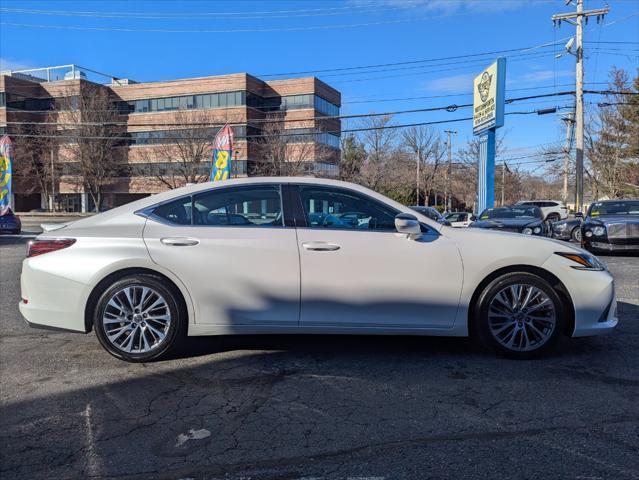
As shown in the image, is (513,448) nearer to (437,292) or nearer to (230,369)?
(437,292)

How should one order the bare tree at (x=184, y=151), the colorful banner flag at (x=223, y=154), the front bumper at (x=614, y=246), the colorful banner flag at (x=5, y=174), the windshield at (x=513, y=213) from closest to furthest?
the front bumper at (x=614, y=246), the windshield at (x=513, y=213), the colorful banner flag at (x=223, y=154), the colorful banner flag at (x=5, y=174), the bare tree at (x=184, y=151)

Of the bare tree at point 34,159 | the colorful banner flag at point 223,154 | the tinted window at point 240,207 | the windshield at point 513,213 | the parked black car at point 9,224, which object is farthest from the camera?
the bare tree at point 34,159

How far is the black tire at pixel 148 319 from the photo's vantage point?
4301 millimetres

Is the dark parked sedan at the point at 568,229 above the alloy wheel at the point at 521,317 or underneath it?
above

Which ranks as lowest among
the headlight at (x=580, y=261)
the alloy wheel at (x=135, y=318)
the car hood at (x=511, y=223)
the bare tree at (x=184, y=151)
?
the alloy wheel at (x=135, y=318)

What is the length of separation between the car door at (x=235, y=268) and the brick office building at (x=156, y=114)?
1587 inches

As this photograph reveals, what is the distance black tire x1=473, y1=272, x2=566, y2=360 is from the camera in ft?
14.2

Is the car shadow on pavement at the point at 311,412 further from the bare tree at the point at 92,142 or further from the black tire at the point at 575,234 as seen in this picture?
the bare tree at the point at 92,142

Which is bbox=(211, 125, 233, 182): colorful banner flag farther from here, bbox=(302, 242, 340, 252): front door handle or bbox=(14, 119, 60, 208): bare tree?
bbox=(14, 119, 60, 208): bare tree

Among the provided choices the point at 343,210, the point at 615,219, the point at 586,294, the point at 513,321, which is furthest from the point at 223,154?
the point at 586,294

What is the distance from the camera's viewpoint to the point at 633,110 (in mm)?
41594

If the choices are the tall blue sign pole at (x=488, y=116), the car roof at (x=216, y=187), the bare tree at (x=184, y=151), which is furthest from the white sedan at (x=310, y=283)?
the bare tree at (x=184, y=151)

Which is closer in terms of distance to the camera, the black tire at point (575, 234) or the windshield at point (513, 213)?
the windshield at point (513, 213)

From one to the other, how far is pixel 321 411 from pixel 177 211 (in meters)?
2.18
